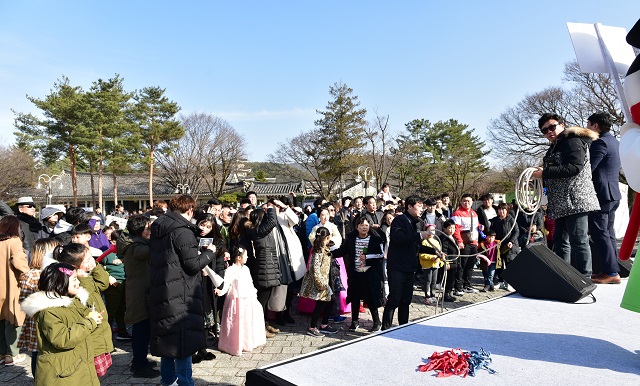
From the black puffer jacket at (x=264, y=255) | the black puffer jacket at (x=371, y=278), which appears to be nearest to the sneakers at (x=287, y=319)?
the black puffer jacket at (x=264, y=255)

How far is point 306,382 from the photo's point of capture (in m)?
1.88

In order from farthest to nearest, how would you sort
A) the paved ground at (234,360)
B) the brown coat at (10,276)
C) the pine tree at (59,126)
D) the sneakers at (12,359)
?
the pine tree at (59,126), the sneakers at (12,359), the brown coat at (10,276), the paved ground at (234,360)

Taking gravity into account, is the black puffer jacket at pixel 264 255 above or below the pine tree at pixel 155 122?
below

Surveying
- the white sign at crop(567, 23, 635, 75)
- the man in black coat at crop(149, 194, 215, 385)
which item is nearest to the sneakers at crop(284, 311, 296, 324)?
the man in black coat at crop(149, 194, 215, 385)

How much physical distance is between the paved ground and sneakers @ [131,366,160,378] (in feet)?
0.17

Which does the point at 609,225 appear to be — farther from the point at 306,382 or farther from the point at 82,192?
the point at 82,192

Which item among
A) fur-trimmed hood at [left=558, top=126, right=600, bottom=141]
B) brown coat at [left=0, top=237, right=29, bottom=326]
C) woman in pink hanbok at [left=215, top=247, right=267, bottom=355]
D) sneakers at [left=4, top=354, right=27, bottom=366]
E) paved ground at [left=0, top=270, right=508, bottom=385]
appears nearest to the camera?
fur-trimmed hood at [left=558, top=126, right=600, bottom=141]

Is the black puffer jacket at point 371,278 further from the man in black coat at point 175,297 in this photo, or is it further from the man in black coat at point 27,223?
the man in black coat at point 27,223

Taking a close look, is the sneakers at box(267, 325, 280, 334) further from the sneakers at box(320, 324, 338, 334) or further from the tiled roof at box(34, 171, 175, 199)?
the tiled roof at box(34, 171, 175, 199)

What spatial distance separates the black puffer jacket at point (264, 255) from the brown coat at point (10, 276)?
2603 millimetres

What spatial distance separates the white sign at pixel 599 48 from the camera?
3.10 metres

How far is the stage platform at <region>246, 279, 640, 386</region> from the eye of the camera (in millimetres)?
1895

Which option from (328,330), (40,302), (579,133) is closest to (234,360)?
(328,330)

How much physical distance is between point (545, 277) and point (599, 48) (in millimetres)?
1843
